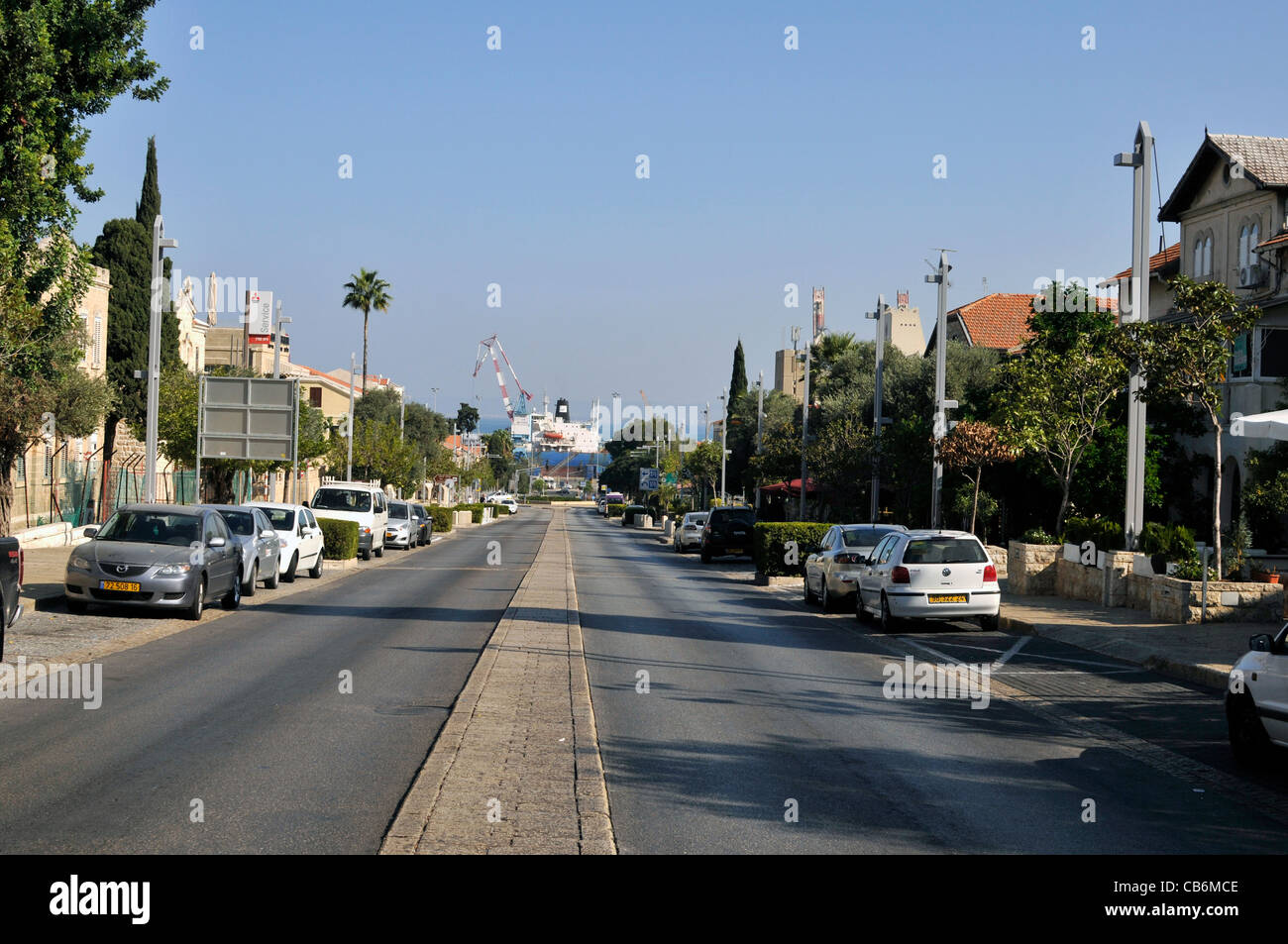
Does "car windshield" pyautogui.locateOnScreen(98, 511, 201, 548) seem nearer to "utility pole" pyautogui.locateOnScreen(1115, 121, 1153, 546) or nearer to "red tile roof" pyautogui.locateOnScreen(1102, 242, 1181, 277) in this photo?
"utility pole" pyautogui.locateOnScreen(1115, 121, 1153, 546)

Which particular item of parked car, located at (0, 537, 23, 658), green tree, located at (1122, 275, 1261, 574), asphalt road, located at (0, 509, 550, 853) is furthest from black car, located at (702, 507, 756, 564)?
parked car, located at (0, 537, 23, 658)

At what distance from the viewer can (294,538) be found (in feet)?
93.2

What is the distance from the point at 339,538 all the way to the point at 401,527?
13.1 metres

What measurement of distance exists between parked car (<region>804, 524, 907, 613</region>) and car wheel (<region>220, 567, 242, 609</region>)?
10.2 m

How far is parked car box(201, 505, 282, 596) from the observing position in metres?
22.9

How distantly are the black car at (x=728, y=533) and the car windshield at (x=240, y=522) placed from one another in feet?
68.8

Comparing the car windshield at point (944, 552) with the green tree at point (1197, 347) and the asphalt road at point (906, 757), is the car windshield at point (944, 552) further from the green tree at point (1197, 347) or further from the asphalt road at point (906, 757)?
the green tree at point (1197, 347)

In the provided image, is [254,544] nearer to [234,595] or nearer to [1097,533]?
[234,595]

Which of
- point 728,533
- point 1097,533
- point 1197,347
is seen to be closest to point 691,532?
point 728,533

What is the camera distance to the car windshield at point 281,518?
Answer: 28392mm

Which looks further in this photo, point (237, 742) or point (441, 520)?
point (441, 520)
